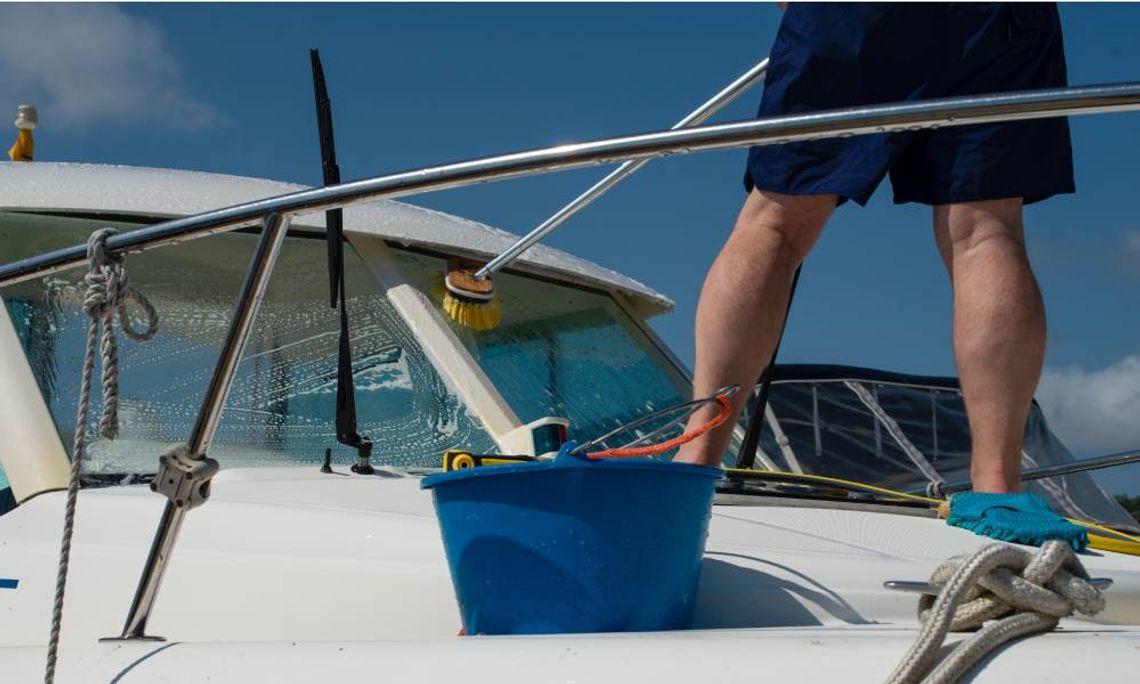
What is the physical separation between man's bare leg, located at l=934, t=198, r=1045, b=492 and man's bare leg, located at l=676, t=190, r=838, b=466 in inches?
12.0

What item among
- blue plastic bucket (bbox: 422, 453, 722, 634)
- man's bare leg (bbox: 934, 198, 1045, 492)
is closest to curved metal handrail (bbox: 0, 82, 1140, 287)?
blue plastic bucket (bbox: 422, 453, 722, 634)

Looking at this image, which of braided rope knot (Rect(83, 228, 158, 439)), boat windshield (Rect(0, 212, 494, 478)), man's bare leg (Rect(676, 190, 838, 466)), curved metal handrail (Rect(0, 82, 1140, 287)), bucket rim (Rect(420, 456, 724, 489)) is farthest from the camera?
boat windshield (Rect(0, 212, 494, 478))

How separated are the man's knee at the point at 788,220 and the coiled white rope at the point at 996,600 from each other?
1.22 meters

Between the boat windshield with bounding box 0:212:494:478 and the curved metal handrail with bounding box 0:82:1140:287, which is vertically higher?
the curved metal handrail with bounding box 0:82:1140:287

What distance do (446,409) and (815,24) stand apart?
45.7 inches

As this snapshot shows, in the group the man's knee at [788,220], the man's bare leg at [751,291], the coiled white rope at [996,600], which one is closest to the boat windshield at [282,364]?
the man's bare leg at [751,291]

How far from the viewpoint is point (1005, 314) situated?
2.55 meters

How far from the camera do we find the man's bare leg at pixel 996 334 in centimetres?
254

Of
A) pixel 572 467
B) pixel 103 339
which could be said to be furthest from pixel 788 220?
pixel 103 339

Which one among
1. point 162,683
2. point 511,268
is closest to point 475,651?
point 162,683

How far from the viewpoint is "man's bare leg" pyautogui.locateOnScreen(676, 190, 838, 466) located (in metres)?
2.53

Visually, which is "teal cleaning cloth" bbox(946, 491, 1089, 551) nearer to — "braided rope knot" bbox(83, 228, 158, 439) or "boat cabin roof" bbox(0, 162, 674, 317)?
"braided rope knot" bbox(83, 228, 158, 439)

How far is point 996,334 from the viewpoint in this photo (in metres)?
2.55

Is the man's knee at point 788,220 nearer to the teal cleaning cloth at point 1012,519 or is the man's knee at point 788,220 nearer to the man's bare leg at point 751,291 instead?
the man's bare leg at point 751,291
